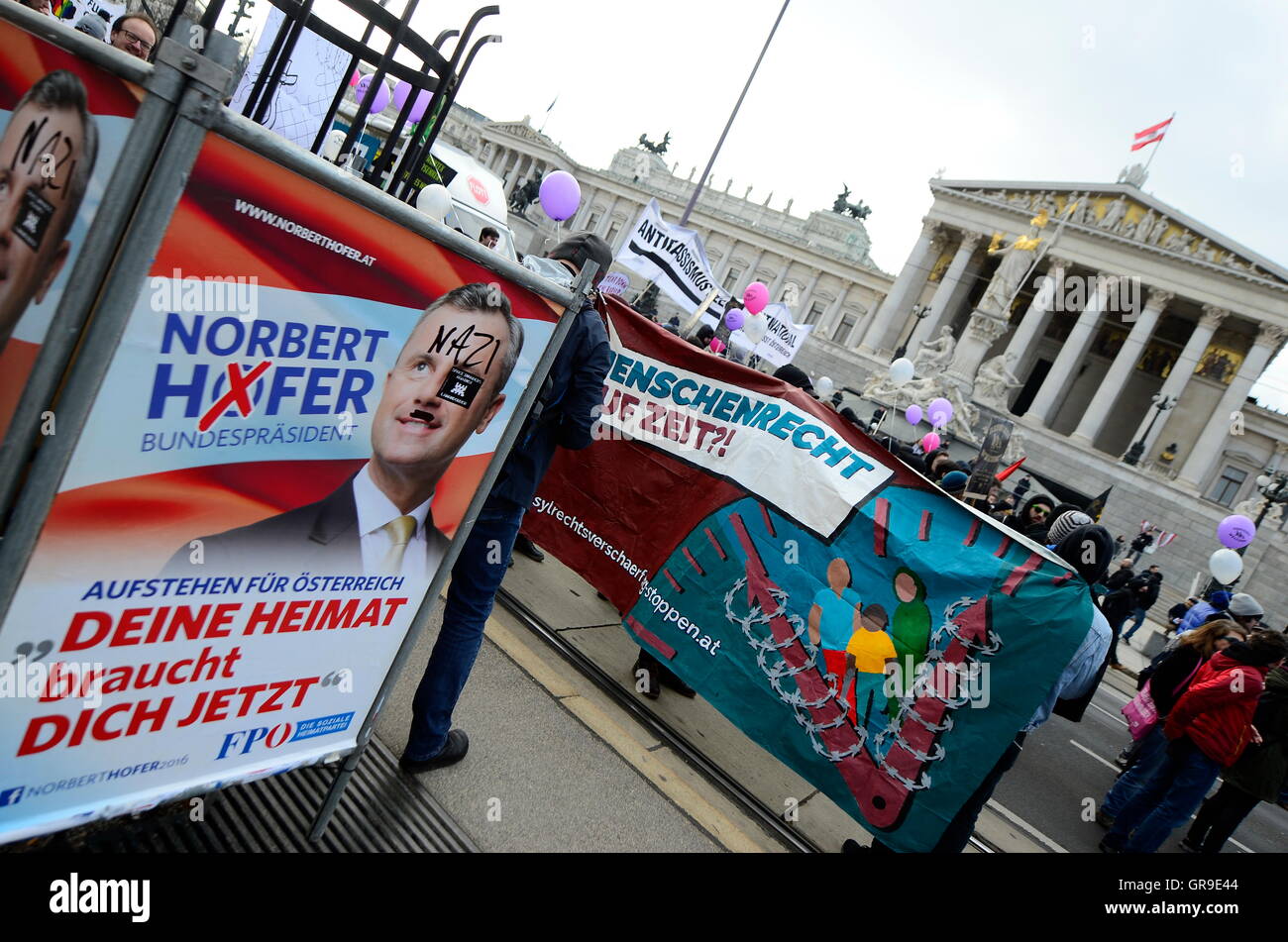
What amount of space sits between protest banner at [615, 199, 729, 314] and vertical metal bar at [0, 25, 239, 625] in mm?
8121

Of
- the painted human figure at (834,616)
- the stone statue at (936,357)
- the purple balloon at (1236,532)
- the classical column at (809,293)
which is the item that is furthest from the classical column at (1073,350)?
the painted human figure at (834,616)

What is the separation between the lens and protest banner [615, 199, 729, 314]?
31.2ft

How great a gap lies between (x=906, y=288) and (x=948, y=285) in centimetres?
257

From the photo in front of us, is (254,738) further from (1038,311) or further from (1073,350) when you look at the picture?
(1073,350)

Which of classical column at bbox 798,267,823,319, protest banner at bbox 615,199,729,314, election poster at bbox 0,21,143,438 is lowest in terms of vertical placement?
election poster at bbox 0,21,143,438

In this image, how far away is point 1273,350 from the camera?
3950 cm

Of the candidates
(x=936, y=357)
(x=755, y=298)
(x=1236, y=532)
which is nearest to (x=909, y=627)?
(x=755, y=298)

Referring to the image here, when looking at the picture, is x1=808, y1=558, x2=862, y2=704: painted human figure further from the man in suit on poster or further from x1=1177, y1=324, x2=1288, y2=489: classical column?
x1=1177, y1=324, x2=1288, y2=489: classical column

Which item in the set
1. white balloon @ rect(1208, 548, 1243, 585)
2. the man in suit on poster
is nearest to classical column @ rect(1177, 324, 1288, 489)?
white balloon @ rect(1208, 548, 1243, 585)

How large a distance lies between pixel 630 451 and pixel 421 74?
2.45 m

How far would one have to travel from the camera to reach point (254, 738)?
2059mm

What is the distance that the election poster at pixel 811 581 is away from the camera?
11.5 feet
